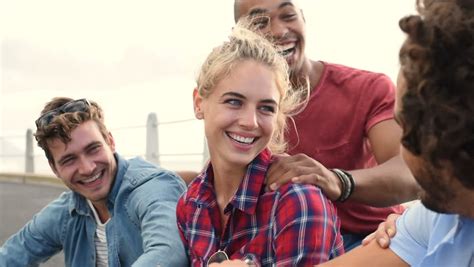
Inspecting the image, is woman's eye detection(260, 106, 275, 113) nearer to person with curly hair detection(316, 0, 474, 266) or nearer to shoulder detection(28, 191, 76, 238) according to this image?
person with curly hair detection(316, 0, 474, 266)

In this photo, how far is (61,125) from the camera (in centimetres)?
243

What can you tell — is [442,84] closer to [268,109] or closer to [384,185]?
[268,109]

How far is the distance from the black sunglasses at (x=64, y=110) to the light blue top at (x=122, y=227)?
0.25 meters

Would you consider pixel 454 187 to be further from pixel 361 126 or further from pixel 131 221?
pixel 131 221

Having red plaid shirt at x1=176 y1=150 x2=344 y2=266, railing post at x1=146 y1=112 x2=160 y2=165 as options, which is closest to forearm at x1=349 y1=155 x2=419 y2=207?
red plaid shirt at x1=176 y1=150 x2=344 y2=266

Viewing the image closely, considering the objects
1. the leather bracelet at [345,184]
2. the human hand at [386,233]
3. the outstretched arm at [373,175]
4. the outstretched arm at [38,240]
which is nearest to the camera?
the human hand at [386,233]

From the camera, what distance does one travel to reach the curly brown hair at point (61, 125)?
243 cm

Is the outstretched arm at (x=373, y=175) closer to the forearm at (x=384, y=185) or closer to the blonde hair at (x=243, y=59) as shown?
the forearm at (x=384, y=185)

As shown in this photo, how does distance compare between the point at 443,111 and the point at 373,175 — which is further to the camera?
the point at 373,175

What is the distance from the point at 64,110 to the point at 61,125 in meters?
0.10

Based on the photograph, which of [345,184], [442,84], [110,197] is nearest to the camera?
[442,84]

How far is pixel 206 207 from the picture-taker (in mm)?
1965

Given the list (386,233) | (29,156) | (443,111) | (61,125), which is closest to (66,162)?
(61,125)

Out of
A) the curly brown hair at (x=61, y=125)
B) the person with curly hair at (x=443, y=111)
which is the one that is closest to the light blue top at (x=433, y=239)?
the person with curly hair at (x=443, y=111)
